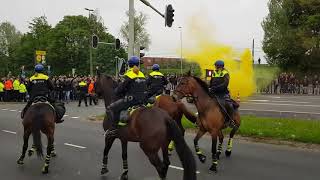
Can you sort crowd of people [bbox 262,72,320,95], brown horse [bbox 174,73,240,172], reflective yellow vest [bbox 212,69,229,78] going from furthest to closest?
crowd of people [bbox 262,72,320,95]
reflective yellow vest [bbox 212,69,229,78]
brown horse [bbox 174,73,240,172]

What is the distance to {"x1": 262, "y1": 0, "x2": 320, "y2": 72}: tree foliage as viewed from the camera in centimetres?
4912

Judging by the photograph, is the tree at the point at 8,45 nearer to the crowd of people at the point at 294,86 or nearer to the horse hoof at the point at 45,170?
the crowd of people at the point at 294,86

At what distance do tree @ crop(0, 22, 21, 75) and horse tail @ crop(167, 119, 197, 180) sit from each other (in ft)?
240

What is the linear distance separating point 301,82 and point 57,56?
121 ft

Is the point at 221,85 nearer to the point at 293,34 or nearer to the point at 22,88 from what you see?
the point at 22,88

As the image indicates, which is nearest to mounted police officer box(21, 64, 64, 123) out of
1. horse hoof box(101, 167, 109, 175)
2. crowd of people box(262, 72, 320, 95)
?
horse hoof box(101, 167, 109, 175)

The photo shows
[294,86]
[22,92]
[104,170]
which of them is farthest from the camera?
[294,86]

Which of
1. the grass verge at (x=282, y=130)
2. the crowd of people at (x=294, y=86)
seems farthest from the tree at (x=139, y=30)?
the grass verge at (x=282, y=130)

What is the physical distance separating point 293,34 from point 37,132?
4403 cm

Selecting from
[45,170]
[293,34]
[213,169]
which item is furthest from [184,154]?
[293,34]

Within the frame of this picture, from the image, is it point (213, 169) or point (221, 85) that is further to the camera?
point (221, 85)

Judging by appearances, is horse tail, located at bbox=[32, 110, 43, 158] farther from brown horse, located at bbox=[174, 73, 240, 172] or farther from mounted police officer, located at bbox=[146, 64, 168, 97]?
mounted police officer, located at bbox=[146, 64, 168, 97]

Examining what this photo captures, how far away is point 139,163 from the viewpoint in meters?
11.8

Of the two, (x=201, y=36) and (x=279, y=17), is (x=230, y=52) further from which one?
(x=279, y=17)
